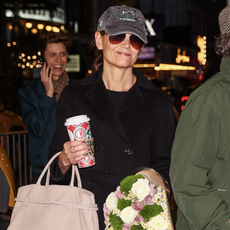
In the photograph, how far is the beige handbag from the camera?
2.31m

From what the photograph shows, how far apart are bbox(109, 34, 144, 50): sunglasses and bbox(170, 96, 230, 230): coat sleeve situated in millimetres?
792

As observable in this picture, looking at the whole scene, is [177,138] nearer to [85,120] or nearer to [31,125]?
[85,120]

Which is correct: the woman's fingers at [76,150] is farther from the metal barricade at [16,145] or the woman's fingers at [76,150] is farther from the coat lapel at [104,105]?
the metal barricade at [16,145]

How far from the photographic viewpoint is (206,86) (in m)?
2.00

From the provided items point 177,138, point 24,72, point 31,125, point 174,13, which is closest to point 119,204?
point 177,138

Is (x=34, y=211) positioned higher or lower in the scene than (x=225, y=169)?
lower

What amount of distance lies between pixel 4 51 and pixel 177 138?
655 inches

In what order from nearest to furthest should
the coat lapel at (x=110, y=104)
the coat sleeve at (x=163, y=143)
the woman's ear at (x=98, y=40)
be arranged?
the coat sleeve at (x=163, y=143), the coat lapel at (x=110, y=104), the woman's ear at (x=98, y=40)

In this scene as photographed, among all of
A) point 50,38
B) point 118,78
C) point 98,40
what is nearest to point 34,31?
point 50,38

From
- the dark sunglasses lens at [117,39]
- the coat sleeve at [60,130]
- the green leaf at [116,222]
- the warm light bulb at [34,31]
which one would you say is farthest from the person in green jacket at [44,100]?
the warm light bulb at [34,31]

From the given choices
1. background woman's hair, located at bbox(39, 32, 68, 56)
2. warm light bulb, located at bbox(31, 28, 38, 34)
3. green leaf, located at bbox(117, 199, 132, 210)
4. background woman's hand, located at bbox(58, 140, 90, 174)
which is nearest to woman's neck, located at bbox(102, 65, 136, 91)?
background woman's hand, located at bbox(58, 140, 90, 174)

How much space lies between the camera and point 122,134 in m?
2.61

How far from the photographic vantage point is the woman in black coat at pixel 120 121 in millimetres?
2596

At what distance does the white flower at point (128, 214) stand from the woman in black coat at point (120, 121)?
520 millimetres
